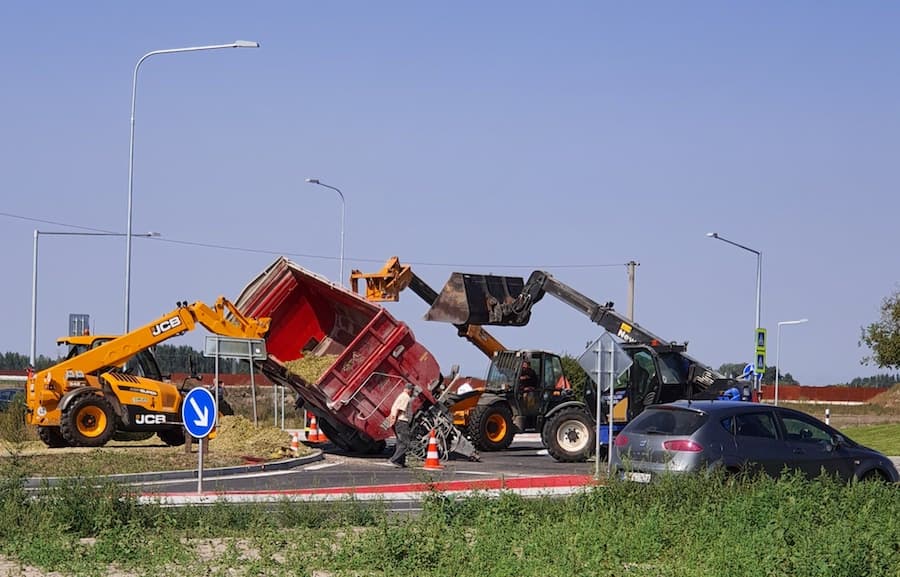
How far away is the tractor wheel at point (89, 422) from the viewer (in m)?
27.6

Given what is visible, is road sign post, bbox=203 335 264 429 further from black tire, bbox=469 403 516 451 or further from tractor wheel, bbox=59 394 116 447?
black tire, bbox=469 403 516 451

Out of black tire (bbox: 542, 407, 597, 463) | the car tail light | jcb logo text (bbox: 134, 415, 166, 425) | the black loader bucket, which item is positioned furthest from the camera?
the black loader bucket

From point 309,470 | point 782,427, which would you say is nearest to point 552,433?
point 309,470

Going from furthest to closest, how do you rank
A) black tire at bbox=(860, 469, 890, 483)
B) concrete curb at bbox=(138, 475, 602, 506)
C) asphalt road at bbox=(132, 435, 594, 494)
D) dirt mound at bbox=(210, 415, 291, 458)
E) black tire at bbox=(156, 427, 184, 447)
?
black tire at bbox=(156, 427, 184, 447), dirt mound at bbox=(210, 415, 291, 458), asphalt road at bbox=(132, 435, 594, 494), black tire at bbox=(860, 469, 890, 483), concrete curb at bbox=(138, 475, 602, 506)

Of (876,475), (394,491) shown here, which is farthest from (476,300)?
(876,475)

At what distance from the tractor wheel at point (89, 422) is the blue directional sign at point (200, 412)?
28.7 feet

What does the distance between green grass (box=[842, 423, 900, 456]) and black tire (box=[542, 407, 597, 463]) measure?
9085 millimetres

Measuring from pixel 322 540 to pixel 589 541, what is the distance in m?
2.31

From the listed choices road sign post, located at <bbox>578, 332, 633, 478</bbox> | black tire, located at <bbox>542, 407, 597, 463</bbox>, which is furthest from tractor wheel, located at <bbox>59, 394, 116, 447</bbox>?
road sign post, located at <bbox>578, 332, 633, 478</bbox>

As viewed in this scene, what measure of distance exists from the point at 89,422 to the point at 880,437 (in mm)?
22723

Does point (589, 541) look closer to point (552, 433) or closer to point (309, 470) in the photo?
point (309, 470)

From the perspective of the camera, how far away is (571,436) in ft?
92.9

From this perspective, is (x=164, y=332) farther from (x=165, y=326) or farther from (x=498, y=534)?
(x=498, y=534)

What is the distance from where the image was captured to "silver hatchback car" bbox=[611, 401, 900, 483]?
17.8 m
